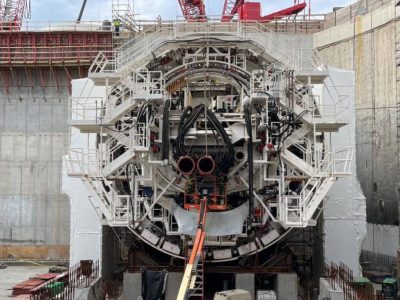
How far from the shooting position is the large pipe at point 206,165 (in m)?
12.0

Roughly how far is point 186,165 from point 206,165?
1.60ft

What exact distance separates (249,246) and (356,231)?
3.65 metres

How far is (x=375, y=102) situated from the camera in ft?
69.4

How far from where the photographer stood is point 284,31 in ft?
80.2

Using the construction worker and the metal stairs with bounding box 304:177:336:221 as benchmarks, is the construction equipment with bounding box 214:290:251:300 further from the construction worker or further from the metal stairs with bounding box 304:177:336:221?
the construction worker

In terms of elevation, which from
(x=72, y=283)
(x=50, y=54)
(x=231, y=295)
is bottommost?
(x=72, y=283)

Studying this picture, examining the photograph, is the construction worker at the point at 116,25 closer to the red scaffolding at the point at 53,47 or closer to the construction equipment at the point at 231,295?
the red scaffolding at the point at 53,47

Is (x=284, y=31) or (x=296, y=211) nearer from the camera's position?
(x=296, y=211)

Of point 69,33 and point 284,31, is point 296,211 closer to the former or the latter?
point 284,31

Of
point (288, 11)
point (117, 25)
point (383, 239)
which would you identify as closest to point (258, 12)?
point (288, 11)

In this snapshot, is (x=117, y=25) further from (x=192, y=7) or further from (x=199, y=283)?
A: (x=199, y=283)

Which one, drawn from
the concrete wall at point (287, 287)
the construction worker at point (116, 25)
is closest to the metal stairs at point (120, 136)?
the concrete wall at point (287, 287)

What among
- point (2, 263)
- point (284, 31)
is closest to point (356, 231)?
point (284, 31)

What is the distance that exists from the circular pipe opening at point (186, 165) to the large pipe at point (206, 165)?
166 millimetres
